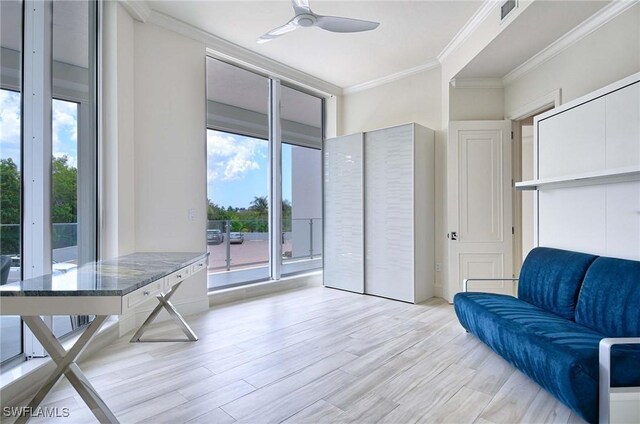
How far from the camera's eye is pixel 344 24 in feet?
8.64

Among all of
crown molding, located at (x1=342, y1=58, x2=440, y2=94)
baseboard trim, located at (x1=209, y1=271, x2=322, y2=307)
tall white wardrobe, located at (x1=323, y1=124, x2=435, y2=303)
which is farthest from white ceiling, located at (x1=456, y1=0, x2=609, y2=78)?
baseboard trim, located at (x1=209, y1=271, x2=322, y2=307)

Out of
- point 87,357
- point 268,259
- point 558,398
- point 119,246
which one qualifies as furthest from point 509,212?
point 87,357

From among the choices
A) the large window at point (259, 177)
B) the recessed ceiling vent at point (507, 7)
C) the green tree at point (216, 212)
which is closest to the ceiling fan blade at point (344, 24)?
the recessed ceiling vent at point (507, 7)

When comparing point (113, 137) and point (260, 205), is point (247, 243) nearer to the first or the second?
point (260, 205)

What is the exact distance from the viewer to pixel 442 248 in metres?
4.37

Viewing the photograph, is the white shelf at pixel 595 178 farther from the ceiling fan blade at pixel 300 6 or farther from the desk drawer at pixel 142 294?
the desk drawer at pixel 142 294

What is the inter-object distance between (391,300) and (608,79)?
124 inches

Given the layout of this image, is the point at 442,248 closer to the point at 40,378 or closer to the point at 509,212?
the point at 509,212

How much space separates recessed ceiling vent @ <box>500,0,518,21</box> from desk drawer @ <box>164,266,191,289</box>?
3512 millimetres

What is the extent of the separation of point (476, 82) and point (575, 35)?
1154 mm

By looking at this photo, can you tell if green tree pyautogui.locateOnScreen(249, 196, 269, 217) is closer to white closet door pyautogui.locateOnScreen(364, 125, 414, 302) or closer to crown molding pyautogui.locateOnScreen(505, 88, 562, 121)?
white closet door pyautogui.locateOnScreen(364, 125, 414, 302)

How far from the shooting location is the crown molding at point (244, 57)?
3459 mm

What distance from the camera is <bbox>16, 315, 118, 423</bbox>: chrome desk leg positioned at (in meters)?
1.62

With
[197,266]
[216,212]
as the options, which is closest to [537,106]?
[197,266]
